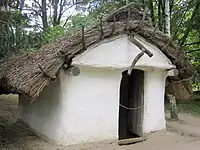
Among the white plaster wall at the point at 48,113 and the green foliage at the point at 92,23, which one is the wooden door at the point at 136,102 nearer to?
the green foliage at the point at 92,23

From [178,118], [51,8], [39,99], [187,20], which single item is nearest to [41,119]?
[39,99]

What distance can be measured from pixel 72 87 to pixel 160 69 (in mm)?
2725

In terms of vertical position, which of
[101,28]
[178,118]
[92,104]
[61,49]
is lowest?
[178,118]

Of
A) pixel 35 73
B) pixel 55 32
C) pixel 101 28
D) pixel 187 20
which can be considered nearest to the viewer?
pixel 35 73

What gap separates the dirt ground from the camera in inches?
298

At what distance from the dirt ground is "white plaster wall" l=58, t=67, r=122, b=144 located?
26 cm

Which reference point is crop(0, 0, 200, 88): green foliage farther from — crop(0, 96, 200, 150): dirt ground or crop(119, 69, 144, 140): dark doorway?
crop(0, 96, 200, 150): dirt ground

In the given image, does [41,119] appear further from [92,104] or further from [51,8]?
Result: [51,8]

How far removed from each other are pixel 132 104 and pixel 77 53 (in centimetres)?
286

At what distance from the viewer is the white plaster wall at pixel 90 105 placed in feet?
24.6

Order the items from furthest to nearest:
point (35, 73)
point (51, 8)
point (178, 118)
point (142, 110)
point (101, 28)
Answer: point (51, 8), point (178, 118), point (142, 110), point (101, 28), point (35, 73)

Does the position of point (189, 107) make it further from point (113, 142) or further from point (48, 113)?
point (48, 113)

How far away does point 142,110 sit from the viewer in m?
8.79

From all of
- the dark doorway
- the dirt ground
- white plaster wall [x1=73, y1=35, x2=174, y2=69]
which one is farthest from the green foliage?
the dirt ground
